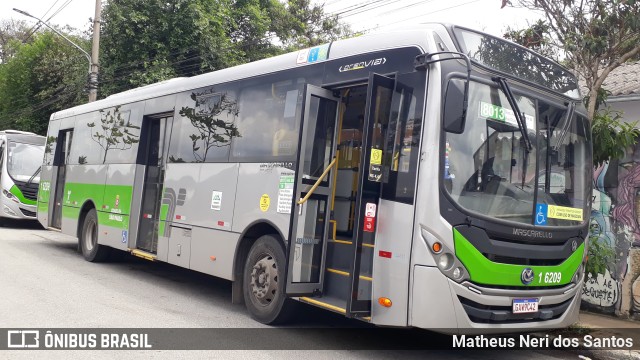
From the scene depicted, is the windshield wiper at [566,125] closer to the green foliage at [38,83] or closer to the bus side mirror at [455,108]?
the bus side mirror at [455,108]

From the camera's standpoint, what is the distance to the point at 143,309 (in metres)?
7.95

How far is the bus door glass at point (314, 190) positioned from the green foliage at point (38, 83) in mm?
25504

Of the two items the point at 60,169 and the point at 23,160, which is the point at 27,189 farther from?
the point at 60,169

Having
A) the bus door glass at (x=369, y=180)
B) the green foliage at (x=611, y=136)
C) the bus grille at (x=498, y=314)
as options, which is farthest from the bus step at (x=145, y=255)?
the green foliage at (x=611, y=136)

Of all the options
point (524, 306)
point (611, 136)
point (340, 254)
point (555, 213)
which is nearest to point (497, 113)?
point (555, 213)

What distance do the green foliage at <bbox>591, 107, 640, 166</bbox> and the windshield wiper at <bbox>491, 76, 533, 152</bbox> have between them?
2.72 meters

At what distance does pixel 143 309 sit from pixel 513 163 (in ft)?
16.6

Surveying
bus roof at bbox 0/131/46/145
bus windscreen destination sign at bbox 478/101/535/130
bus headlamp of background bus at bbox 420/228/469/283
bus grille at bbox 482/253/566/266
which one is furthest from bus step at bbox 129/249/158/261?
bus roof at bbox 0/131/46/145

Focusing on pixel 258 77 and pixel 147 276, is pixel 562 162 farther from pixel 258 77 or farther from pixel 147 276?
pixel 147 276

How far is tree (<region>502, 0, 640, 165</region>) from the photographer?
26.6 feet

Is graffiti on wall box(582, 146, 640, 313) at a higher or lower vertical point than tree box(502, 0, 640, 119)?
lower

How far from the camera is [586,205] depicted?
21.7ft

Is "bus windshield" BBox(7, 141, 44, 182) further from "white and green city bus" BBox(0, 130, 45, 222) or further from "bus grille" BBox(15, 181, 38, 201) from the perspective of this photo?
"bus grille" BBox(15, 181, 38, 201)

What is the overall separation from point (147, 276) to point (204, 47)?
13.2m
